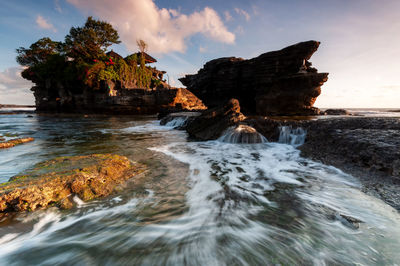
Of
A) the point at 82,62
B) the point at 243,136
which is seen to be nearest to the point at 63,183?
the point at 243,136

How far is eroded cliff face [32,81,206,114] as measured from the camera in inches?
1061

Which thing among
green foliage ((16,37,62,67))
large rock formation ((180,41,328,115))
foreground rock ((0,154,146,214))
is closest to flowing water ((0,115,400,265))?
foreground rock ((0,154,146,214))

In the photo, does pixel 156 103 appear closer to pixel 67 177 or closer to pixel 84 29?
pixel 84 29

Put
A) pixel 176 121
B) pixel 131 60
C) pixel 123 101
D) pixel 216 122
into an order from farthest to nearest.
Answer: pixel 131 60
pixel 123 101
pixel 176 121
pixel 216 122

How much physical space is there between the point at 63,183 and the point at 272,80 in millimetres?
19169

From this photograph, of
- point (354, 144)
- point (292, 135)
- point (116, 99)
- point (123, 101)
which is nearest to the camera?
point (354, 144)

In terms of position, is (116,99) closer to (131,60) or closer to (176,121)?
(131,60)

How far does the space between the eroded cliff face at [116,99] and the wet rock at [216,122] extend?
17089 millimetres

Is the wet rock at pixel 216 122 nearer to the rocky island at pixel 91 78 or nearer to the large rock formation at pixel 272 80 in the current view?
the large rock formation at pixel 272 80

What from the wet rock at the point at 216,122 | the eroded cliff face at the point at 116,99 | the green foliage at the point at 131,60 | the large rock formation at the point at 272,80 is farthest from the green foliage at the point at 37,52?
the wet rock at the point at 216,122

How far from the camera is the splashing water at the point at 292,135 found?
20.7ft

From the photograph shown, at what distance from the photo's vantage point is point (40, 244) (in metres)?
1.67

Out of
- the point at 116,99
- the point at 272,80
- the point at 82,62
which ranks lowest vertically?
the point at 116,99

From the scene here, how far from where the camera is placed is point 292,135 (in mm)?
6609
